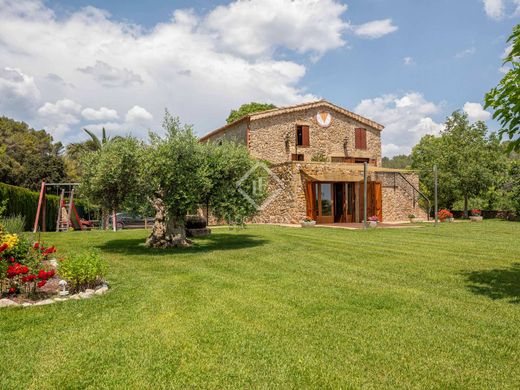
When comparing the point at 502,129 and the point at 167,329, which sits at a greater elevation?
the point at 502,129

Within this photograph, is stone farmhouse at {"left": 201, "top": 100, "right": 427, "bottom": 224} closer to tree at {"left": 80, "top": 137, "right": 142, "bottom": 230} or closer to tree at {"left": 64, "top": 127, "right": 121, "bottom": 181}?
tree at {"left": 80, "top": 137, "right": 142, "bottom": 230}

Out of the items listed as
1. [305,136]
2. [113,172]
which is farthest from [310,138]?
[113,172]

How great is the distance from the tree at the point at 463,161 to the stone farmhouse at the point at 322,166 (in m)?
4.80

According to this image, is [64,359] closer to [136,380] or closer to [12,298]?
[136,380]

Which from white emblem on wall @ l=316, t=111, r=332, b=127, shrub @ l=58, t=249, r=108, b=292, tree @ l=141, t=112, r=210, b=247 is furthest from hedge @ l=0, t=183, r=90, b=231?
white emblem on wall @ l=316, t=111, r=332, b=127

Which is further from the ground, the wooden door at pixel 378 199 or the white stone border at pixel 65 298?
the wooden door at pixel 378 199

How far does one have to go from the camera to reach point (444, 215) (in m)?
27.3

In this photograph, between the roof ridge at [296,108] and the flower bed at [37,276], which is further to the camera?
the roof ridge at [296,108]

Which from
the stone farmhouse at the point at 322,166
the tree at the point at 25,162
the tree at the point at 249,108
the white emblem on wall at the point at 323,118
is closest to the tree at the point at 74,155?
the tree at the point at 25,162

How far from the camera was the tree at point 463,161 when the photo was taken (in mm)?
30719

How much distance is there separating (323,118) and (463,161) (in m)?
12.3

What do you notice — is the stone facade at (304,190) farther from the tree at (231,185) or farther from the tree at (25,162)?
the tree at (25,162)

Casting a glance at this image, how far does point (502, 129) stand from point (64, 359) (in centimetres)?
807

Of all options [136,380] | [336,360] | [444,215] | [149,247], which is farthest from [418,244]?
[444,215]
